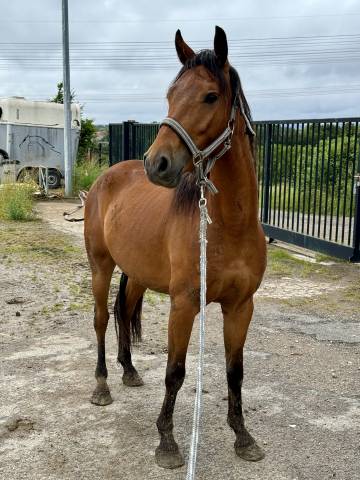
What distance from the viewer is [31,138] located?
16.0 m

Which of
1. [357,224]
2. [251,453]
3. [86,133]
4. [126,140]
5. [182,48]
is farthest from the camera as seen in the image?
[86,133]

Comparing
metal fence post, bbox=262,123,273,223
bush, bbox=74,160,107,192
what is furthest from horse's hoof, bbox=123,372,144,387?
bush, bbox=74,160,107,192

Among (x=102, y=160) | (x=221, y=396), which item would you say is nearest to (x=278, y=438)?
(x=221, y=396)

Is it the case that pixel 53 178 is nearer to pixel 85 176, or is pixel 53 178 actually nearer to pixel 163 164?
pixel 85 176

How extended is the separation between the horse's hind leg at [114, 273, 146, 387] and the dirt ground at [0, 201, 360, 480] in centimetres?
17

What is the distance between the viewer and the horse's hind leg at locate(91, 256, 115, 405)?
3.64 meters

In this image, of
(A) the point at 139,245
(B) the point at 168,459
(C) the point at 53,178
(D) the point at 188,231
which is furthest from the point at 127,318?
(C) the point at 53,178

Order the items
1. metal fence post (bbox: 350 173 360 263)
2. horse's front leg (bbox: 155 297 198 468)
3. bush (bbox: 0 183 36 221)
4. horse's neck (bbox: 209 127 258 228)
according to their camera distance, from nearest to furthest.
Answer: horse's neck (bbox: 209 127 258 228), horse's front leg (bbox: 155 297 198 468), metal fence post (bbox: 350 173 360 263), bush (bbox: 0 183 36 221)

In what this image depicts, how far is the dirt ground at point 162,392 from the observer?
2.86 m

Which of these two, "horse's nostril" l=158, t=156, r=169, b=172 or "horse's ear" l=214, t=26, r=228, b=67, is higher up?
"horse's ear" l=214, t=26, r=228, b=67

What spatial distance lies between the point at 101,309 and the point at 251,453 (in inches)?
57.9

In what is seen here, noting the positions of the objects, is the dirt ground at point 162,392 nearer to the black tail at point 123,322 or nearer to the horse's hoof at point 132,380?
the horse's hoof at point 132,380

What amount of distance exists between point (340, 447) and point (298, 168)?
6056 millimetres

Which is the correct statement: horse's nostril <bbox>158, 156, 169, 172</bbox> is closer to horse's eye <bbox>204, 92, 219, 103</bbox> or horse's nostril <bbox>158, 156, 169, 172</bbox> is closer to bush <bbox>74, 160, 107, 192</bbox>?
horse's eye <bbox>204, 92, 219, 103</bbox>
